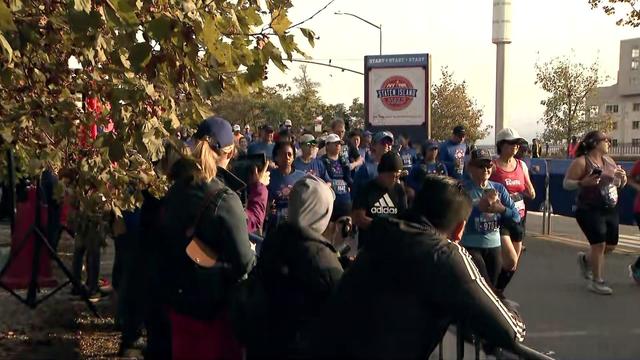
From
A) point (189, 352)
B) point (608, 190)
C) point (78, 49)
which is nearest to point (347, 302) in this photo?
point (189, 352)

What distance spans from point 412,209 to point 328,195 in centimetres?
66

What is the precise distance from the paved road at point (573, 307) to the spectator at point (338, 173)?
7.33 feet

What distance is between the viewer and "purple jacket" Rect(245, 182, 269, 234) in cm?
520

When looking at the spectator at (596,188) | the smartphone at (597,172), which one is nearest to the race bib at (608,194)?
the spectator at (596,188)

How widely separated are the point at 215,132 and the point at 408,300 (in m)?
1.75

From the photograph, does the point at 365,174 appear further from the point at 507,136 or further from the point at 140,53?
the point at 140,53

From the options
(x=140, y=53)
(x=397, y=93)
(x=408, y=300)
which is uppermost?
(x=397, y=93)

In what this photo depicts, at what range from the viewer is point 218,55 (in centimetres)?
322

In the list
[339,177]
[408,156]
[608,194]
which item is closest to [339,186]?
[339,177]

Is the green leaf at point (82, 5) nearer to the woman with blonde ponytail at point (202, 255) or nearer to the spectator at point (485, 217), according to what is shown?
the woman with blonde ponytail at point (202, 255)

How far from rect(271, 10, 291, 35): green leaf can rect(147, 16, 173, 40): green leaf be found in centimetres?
57

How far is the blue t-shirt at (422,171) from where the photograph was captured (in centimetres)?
947

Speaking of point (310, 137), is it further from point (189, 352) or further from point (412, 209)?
point (412, 209)

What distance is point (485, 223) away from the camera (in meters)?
6.10
